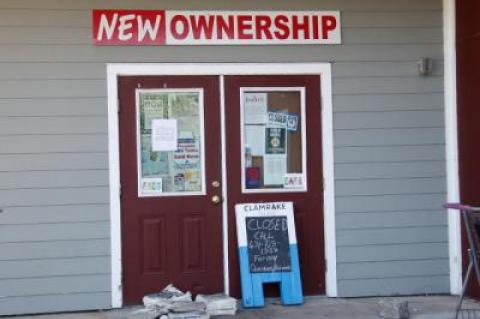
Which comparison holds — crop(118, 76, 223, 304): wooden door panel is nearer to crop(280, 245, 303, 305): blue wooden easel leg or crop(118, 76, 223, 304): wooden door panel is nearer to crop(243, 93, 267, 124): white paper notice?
crop(243, 93, 267, 124): white paper notice

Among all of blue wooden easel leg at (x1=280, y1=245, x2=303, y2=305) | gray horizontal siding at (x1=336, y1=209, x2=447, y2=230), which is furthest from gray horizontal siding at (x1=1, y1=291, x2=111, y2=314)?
gray horizontal siding at (x1=336, y1=209, x2=447, y2=230)

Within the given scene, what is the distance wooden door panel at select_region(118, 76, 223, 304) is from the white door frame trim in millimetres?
2260

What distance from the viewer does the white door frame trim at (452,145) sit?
6.77 m

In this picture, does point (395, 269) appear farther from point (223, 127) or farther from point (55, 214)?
point (55, 214)

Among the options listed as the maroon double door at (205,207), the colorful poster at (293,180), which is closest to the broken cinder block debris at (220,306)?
the maroon double door at (205,207)

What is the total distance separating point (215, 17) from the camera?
651cm

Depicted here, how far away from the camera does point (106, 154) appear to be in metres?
6.37

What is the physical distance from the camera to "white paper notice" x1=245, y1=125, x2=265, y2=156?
664cm

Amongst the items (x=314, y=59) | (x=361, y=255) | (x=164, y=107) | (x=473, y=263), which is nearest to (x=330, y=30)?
(x=314, y=59)

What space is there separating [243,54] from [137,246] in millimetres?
2053

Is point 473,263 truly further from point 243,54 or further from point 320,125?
point 243,54

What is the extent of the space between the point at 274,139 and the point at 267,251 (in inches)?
42.3

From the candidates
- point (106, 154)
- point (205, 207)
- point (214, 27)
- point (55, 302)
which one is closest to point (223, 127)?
point (205, 207)

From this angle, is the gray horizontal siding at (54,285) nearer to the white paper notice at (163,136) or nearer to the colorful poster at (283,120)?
the white paper notice at (163,136)
